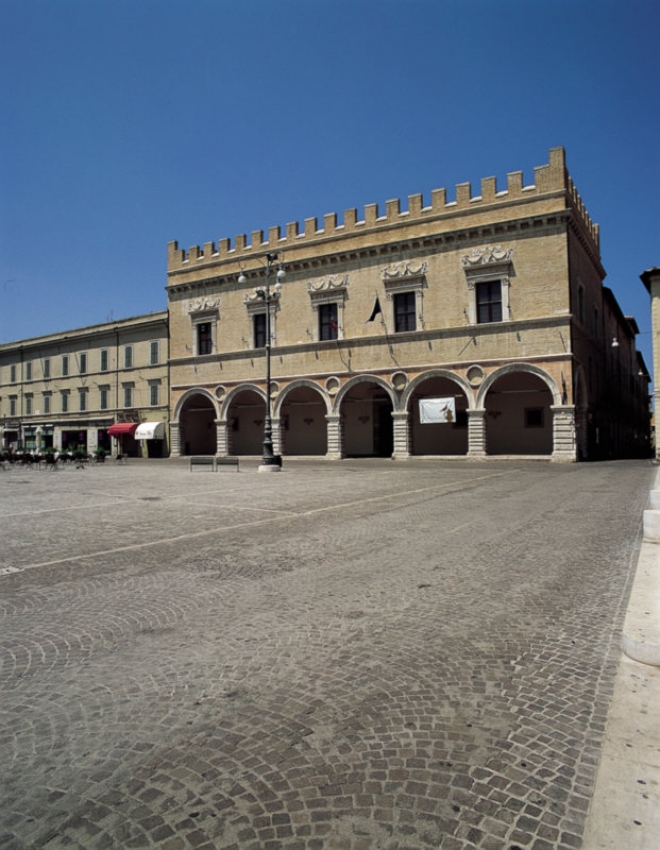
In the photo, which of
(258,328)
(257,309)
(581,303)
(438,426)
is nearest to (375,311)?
(438,426)

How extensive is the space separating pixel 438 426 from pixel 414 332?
20.4ft

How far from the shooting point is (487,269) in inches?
1125

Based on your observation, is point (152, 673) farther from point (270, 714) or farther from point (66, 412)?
point (66, 412)

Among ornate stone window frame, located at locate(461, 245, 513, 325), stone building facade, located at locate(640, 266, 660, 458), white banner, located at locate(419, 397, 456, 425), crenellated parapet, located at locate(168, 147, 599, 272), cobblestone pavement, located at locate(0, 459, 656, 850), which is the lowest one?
cobblestone pavement, located at locate(0, 459, 656, 850)

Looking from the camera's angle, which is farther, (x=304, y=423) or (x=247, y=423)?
(x=247, y=423)

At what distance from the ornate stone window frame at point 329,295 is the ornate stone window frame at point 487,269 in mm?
7363

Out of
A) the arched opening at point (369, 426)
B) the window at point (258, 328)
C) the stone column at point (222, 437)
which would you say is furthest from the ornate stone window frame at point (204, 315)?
the arched opening at point (369, 426)

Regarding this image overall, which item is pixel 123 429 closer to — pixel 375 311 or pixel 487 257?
pixel 375 311

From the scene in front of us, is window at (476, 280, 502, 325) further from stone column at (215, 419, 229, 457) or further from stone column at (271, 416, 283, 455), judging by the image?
stone column at (215, 419, 229, 457)

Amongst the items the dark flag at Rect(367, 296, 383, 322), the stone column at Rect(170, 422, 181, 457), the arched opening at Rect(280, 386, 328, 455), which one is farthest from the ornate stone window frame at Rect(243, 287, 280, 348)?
the stone column at Rect(170, 422, 181, 457)

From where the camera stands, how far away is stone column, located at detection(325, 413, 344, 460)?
3278 cm

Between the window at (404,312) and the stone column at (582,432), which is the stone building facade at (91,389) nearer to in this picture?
the window at (404,312)

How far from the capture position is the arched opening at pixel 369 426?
117 ft

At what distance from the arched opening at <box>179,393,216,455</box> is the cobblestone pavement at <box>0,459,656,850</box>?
108ft
